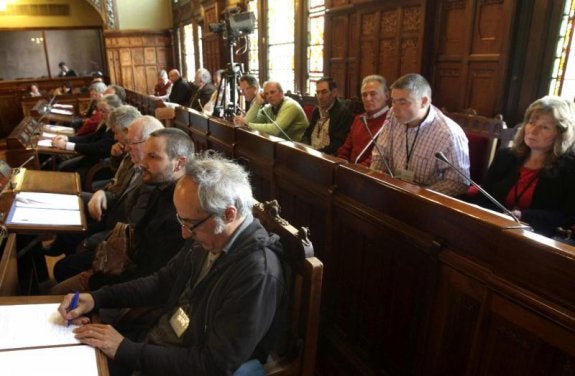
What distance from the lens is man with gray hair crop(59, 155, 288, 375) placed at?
1057 mm

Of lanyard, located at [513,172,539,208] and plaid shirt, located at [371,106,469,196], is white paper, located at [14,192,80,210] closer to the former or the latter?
plaid shirt, located at [371,106,469,196]

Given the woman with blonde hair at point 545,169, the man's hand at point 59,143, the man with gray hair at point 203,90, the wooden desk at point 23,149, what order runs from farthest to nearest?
the man with gray hair at point 203,90
the man's hand at point 59,143
the wooden desk at point 23,149
the woman with blonde hair at point 545,169

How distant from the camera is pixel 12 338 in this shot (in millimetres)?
1062

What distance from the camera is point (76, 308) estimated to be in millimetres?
1215

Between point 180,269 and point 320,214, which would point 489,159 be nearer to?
point 320,214

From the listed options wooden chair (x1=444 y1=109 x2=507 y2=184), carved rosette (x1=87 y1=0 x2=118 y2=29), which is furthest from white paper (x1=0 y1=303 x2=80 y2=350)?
carved rosette (x1=87 y1=0 x2=118 y2=29)

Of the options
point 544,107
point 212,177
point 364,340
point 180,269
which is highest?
point 544,107

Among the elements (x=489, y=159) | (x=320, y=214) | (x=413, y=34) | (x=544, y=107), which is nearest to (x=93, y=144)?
(x=320, y=214)

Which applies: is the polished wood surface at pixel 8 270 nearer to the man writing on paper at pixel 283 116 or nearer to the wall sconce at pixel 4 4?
the man writing on paper at pixel 283 116

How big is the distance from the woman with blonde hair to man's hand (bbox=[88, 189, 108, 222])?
6.56 feet

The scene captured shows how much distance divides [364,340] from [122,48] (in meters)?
10.7

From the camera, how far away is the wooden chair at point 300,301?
1.11 meters

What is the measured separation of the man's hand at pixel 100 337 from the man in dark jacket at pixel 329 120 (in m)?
2.26

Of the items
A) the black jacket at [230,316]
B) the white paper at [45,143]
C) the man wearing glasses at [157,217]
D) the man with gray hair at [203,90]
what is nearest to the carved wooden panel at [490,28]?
the man wearing glasses at [157,217]
